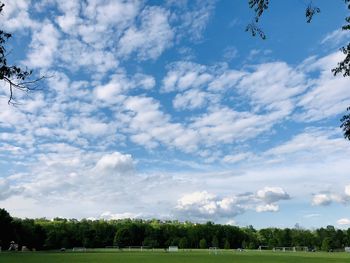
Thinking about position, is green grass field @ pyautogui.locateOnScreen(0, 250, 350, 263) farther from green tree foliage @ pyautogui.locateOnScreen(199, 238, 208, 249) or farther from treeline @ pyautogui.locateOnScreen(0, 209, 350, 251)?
green tree foliage @ pyautogui.locateOnScreen(199, 238, 208, 249)

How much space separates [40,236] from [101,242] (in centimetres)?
2731

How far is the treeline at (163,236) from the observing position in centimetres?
14162

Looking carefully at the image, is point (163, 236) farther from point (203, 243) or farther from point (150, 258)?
point (150, 258)

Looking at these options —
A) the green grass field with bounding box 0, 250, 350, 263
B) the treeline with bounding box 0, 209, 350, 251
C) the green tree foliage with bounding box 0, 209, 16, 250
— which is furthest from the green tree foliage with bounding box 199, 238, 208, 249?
the green grass field with bounding box 0, 250, 350, 263

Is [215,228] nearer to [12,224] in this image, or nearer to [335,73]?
[12,224]

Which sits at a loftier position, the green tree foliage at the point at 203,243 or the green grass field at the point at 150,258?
the green tree foliage at the point at 203,243

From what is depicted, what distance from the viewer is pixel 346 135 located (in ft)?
48.1

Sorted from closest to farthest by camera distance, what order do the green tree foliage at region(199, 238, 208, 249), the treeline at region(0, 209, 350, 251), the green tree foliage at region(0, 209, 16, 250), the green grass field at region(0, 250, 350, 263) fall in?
the green grass field at region(0, 250, 350, 263) < the green tree foliage at region(0, 209, 16, 250) < the treeline at region(0, 209, 350, 251) < the green tree foliage at region(199, 238, 208, 249)

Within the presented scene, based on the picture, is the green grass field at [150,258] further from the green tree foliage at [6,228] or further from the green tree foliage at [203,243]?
the green tree foliage at [203,243]

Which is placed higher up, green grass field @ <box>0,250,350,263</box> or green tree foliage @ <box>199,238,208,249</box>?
green tree foliage @ <box>199,238,208,249</box>

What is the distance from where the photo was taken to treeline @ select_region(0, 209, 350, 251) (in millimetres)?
141625

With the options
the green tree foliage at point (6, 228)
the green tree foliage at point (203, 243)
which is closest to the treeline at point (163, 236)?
the green tree foliage at point (203, 243)

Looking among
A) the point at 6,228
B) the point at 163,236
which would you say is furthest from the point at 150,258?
the point at 163,236

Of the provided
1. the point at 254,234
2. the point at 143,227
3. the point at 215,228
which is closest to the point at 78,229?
the point at 143,227
